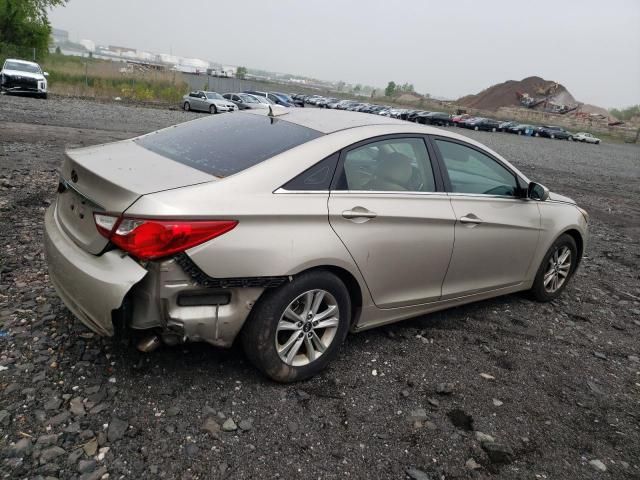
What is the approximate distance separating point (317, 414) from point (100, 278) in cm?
139

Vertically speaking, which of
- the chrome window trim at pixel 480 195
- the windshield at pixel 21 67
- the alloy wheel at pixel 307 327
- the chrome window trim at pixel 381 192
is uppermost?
the chrome window trim at pixel 381 192

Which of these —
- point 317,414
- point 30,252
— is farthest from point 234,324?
point 30,252

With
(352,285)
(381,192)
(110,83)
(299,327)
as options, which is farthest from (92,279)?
(110,83)

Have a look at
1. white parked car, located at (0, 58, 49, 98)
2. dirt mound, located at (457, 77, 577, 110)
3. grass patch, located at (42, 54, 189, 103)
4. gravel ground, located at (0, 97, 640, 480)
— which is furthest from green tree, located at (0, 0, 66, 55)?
dirt mound, located at (457, 77, 577, 110)

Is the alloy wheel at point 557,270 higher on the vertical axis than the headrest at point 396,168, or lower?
lower

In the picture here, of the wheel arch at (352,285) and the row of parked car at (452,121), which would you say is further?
the row of parked car at (452,121)

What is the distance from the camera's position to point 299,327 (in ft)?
9.97

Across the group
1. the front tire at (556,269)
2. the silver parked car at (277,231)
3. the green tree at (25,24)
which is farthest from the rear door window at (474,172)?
the green tree at (25,24)

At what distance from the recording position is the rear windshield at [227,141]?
9.98 ft

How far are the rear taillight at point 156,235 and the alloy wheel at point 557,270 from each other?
361 centimetres

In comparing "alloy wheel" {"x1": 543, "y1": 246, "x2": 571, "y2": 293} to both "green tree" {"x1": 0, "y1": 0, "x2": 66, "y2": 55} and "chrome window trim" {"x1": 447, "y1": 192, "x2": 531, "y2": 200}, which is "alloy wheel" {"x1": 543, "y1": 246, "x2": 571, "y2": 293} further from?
"green tree" {"x1": 0, "y1": 0, "x2": 66, "y2": 55}

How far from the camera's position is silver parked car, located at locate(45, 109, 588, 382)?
8.50ft

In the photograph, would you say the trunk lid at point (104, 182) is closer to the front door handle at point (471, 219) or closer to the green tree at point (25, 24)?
the front door handle at point (471, 219)

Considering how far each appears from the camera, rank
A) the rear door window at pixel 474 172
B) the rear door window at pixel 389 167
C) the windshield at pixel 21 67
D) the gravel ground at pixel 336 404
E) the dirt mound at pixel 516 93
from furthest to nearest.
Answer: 1. the dirt mound at pixel 516 93
2. the windshield at pixel 21 67
3. the rear door window at pixel 474 172
4. the rear door window at pixel 389 167
5. the gravel ground at pixel 336 404
